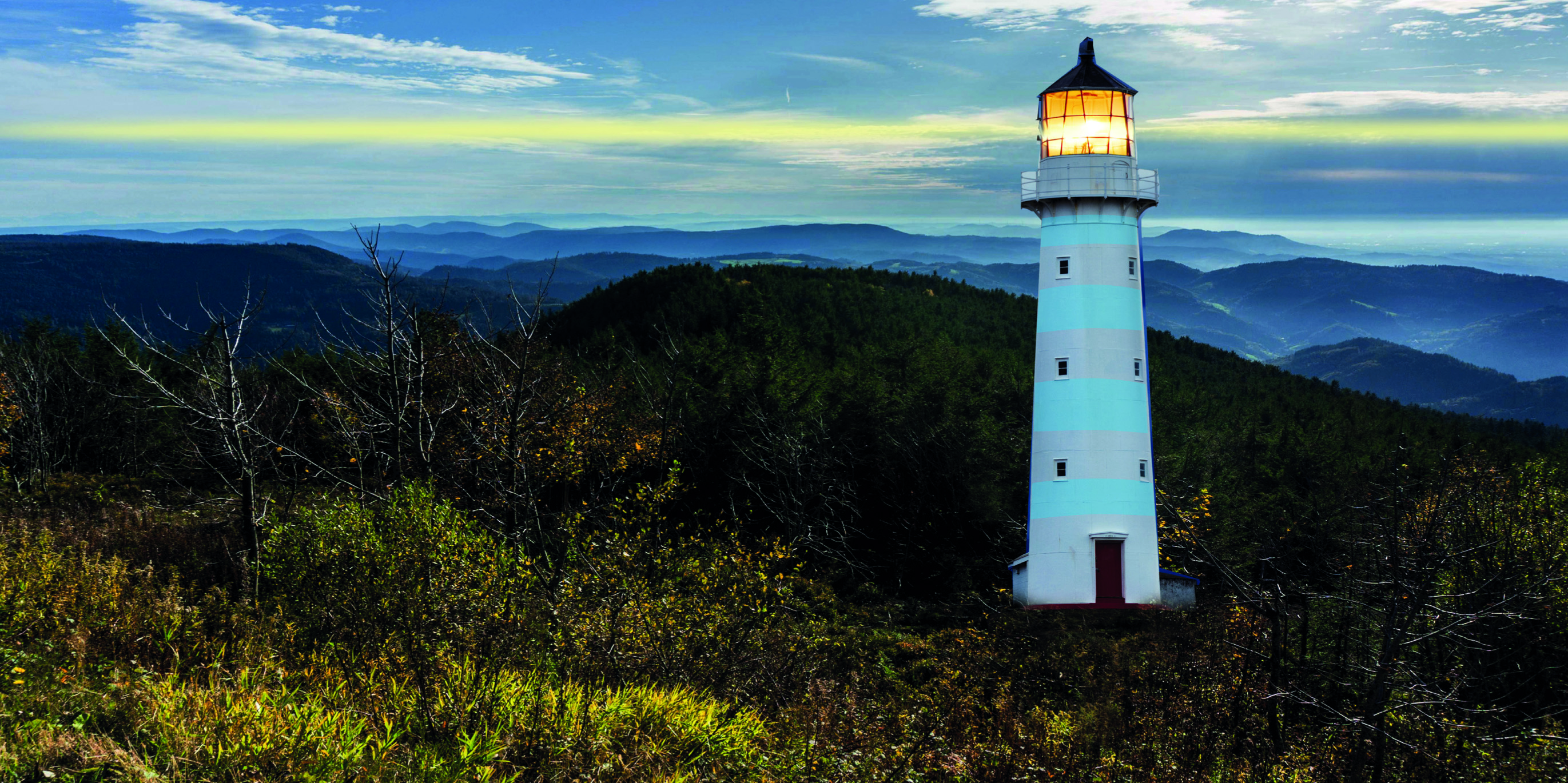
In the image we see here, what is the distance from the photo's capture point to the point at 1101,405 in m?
21.5

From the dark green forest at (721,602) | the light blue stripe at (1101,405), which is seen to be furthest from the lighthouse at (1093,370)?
the dark green forest at (721,602)

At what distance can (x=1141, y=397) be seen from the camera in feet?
71.1

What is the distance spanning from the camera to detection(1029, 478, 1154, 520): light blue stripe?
21.7 meters

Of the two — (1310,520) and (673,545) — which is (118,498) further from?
(1310,520)

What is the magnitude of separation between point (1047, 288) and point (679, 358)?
20.9 meters

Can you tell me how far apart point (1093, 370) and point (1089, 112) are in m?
5.91

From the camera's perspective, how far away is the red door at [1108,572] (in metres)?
21.8

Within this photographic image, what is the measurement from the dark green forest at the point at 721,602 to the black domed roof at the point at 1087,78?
982 cm

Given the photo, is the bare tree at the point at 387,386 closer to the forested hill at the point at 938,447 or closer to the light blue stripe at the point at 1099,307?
the forested hill at the point at 938,447

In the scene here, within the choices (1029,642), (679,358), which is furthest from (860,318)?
(1029,642)

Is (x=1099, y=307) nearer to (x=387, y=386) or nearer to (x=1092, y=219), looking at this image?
(x=1092, y=219)

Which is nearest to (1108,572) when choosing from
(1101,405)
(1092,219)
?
(1101,405)

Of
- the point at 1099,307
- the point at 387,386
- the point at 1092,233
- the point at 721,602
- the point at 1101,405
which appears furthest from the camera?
the point at 387,386

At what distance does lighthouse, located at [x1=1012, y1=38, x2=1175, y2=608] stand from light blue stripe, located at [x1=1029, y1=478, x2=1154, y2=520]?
26 mm
